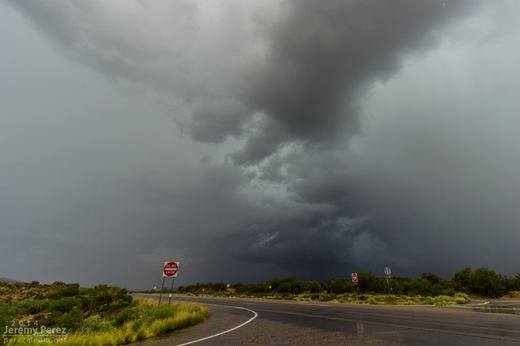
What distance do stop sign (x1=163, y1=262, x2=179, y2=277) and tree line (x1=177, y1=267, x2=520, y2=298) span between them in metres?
49.3

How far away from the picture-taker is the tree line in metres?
51.6

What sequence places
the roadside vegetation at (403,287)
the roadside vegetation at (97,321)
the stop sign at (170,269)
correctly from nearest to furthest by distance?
the roadside vegetation at (97,321), the stop sign at (170,269), the roadside vegetation at (403,287)

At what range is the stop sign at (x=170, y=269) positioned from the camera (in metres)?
18.3

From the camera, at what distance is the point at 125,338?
10180 millimetres

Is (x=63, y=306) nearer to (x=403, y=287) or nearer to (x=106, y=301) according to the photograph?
(x=106, y=301)

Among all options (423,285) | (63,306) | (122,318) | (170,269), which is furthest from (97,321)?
(423,285)

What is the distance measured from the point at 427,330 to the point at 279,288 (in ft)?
225

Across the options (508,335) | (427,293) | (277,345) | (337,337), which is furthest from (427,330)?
(427,293)

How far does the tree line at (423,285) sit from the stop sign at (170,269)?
49.3 metres

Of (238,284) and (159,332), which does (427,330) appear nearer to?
(159,332)

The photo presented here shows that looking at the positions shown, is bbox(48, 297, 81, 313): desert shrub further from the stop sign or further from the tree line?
the tree line

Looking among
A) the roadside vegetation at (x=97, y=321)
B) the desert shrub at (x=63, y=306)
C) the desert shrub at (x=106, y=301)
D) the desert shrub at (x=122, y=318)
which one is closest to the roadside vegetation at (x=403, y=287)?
the desert shrub at (x=106, y=301)

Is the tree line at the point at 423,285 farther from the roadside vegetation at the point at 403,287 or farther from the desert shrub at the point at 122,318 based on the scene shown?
the desert shrub at the point at 122,318

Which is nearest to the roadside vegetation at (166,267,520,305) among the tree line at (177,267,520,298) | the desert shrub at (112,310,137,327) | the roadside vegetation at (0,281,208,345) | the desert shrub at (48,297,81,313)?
the tree line at (177,267,520,298)
